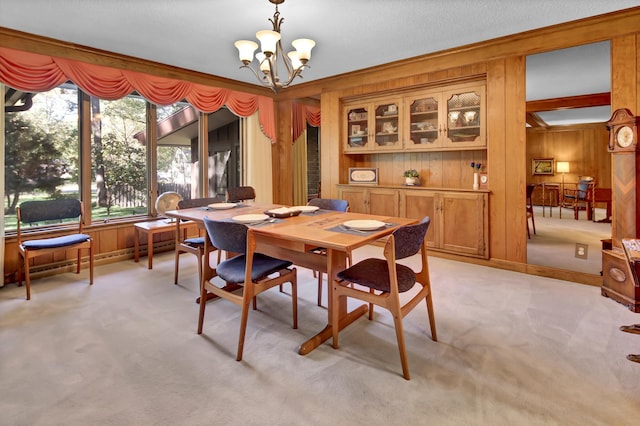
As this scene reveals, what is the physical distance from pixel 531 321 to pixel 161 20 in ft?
12.3

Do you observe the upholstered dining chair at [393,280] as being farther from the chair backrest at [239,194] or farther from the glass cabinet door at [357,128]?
the glass cabinet door at [357,128]

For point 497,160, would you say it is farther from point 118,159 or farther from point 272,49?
point 118,159

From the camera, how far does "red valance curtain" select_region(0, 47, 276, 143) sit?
10.4 ft

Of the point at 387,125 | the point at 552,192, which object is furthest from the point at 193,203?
the point at 552,192

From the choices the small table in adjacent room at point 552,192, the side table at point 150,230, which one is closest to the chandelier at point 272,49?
the side table at point 150,230

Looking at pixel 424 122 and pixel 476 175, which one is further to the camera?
pixel 424 122

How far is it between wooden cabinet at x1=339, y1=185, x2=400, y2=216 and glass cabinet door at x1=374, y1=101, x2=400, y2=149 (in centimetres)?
60

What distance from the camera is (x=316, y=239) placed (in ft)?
6.19

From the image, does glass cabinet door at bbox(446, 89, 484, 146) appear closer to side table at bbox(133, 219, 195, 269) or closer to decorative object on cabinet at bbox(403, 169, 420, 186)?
decorative object on cabinet at bbox(403, 169, 420, 186)

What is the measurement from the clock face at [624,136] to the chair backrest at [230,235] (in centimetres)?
284

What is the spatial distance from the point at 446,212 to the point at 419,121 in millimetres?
1192

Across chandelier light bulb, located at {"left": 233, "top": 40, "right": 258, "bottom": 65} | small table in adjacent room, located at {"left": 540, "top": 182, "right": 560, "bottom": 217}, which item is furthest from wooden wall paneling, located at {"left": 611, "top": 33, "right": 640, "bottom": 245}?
small table in adjacent room, located at {"left": 540, "top": 182, "right": 560, "bottom": 217}

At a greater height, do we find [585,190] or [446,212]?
[585,190]

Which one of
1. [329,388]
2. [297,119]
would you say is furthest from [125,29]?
[329,388]
